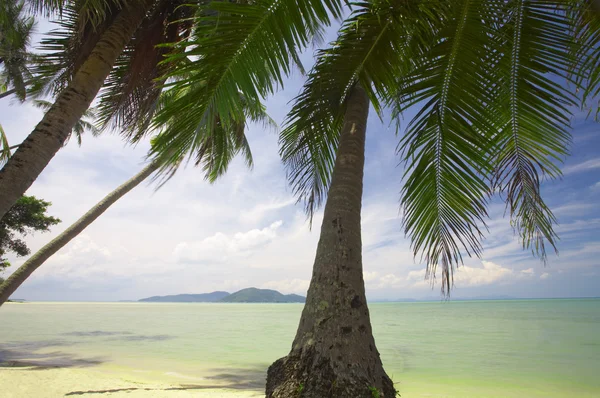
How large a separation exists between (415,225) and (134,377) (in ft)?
25.2

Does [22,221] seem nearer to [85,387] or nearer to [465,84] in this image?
[85,387]

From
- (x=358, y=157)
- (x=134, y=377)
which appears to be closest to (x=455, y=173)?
(x=358, y=157)

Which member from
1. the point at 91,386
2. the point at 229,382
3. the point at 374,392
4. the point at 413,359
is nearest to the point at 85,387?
the point at 91,386

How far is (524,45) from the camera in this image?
118 inches

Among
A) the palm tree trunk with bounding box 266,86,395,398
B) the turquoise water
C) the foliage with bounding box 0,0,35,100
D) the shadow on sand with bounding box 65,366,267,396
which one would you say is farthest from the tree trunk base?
the foliage with bounding box 0,0,35,100

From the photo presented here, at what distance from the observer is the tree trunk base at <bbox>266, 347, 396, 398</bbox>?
2.20 metres

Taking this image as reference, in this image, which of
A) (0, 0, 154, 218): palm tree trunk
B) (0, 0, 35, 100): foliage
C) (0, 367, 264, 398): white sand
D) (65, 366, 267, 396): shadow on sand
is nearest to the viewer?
(0, 0, 154, 218): palm tree trunk

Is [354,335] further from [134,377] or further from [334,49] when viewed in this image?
[134,377]

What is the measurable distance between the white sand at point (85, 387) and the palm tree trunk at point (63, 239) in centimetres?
181

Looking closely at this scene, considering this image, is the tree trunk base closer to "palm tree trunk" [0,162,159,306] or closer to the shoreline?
"palm tree trunk" [0,162,159,306]

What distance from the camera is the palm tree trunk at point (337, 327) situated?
2250 mm

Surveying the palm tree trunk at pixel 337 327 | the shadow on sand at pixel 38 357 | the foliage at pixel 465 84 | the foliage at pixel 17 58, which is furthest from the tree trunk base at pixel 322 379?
the foliage at pixel 17 58

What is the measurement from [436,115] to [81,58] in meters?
4.53

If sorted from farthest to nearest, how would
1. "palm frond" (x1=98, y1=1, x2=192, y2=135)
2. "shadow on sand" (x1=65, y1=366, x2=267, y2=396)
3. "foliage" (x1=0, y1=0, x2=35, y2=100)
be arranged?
"foliage" (x1=0, y1=0, x2=35, y2=100) < "shadow on sand" (x1=65, y1=366, x2=267, y2=396) < "palm frond" (x1=98, y1=1, x2=192, y2=135)
